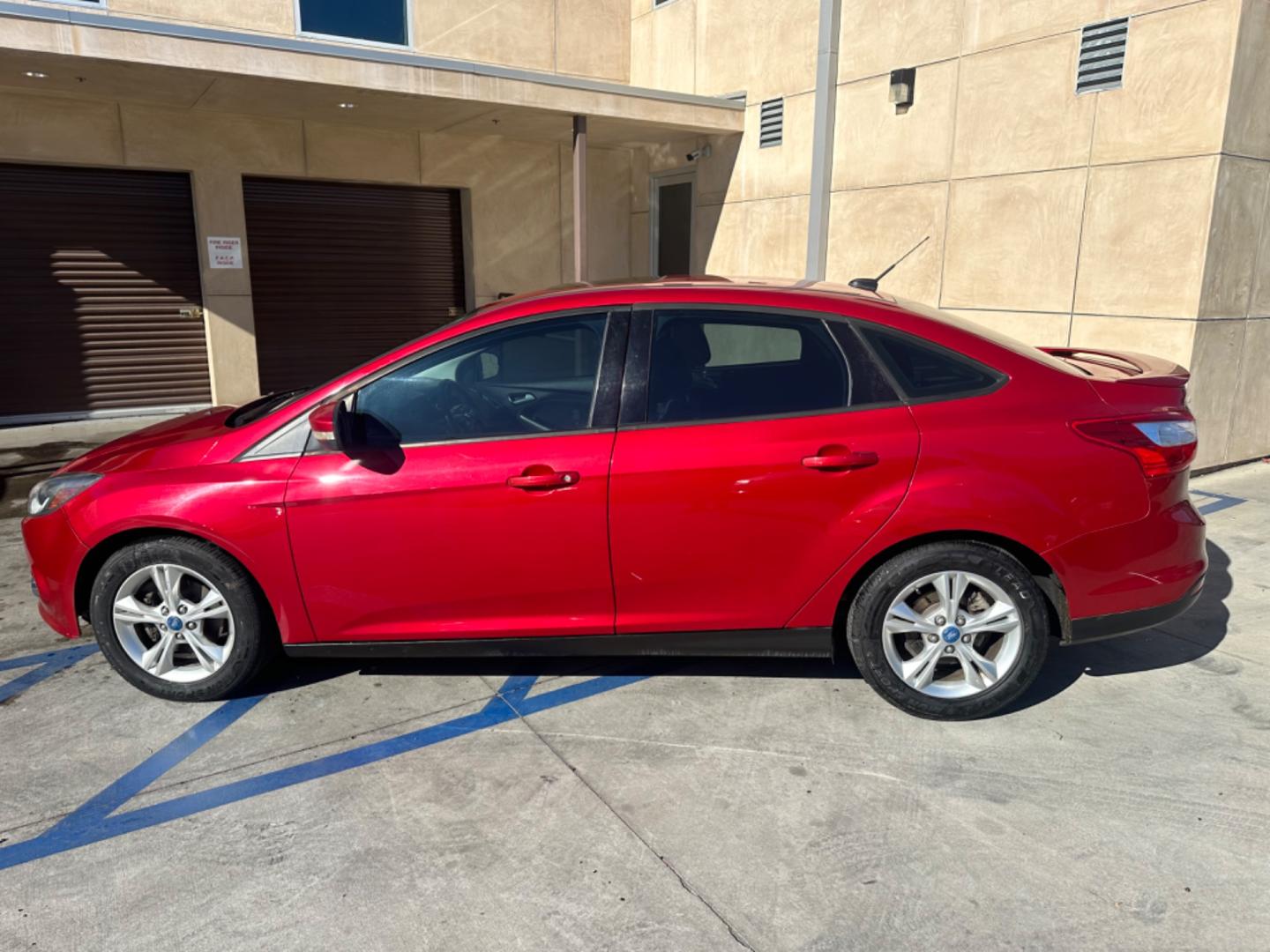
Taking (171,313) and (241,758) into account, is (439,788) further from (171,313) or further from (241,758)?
(171,313)

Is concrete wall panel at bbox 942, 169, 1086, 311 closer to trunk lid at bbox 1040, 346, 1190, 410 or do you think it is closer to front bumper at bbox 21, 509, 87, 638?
trunk lid at bbox 1040, 346, 1190, 410

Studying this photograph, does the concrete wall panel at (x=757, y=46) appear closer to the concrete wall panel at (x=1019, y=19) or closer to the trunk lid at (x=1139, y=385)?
the concrete wall panel at (x=1019, y=19)

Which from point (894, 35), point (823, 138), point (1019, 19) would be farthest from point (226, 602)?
point (894, 35)

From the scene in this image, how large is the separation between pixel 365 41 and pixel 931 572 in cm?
988

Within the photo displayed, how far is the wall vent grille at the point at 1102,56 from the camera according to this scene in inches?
269

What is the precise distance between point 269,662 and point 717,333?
7.68 feet

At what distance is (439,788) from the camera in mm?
3178

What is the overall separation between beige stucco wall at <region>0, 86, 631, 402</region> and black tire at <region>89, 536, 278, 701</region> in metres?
7.70

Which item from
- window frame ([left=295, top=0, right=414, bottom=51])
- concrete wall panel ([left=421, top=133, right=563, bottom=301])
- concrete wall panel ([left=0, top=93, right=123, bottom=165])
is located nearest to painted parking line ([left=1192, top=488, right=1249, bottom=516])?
concrete wall panel ([left=421, top=133, right=563, bottom=301])

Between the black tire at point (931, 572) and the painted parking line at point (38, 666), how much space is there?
137 inches

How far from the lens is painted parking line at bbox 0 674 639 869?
2.92m

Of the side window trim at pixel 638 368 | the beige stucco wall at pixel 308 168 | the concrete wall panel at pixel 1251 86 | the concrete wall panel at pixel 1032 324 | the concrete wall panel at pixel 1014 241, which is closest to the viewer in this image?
the side window trim at pixel 638 368

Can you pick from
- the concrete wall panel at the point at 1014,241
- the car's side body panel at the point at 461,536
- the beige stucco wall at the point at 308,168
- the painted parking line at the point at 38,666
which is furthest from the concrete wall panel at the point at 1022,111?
the painted parking line at the point at 38,666

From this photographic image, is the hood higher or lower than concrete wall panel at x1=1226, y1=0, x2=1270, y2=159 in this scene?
lower
